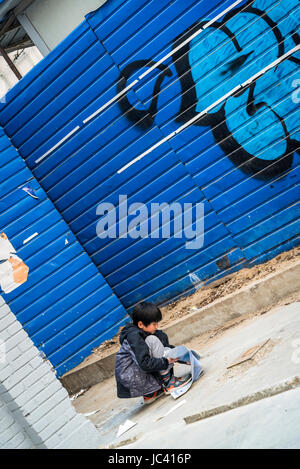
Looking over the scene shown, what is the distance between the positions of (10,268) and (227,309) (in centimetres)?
276

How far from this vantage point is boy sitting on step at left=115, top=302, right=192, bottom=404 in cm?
483

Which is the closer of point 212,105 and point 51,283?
point 212,105

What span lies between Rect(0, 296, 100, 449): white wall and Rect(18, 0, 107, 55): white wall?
3.91 meters

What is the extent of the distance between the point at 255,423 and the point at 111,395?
357cm

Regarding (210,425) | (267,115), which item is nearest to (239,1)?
(267,115)

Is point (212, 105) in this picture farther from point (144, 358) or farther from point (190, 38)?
point (144, 358)

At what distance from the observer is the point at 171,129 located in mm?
6789

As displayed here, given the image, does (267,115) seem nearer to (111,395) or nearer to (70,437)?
(111,395)

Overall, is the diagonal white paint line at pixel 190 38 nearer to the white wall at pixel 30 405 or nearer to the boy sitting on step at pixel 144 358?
the boy sitting on step at pixel 144 358

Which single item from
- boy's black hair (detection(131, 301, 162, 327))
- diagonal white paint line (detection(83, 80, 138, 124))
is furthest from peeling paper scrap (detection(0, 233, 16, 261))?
boy's black hair (detection(131, 301, 162, 327))

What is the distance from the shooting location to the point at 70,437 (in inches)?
186

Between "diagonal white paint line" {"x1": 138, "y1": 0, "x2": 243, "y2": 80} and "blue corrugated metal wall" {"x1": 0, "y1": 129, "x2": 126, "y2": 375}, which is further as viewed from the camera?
"blue corrugated metal wall" {"x1": 0, "y1": 129, "x2": 126, "y2": 375}

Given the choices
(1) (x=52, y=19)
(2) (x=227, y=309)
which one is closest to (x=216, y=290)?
(2) (x=227, y=309)

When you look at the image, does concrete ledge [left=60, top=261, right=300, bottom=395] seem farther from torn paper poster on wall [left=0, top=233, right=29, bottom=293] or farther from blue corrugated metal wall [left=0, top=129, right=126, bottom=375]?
torn paper poster on wall [left=0, top=233, right=29, bottom=293]
